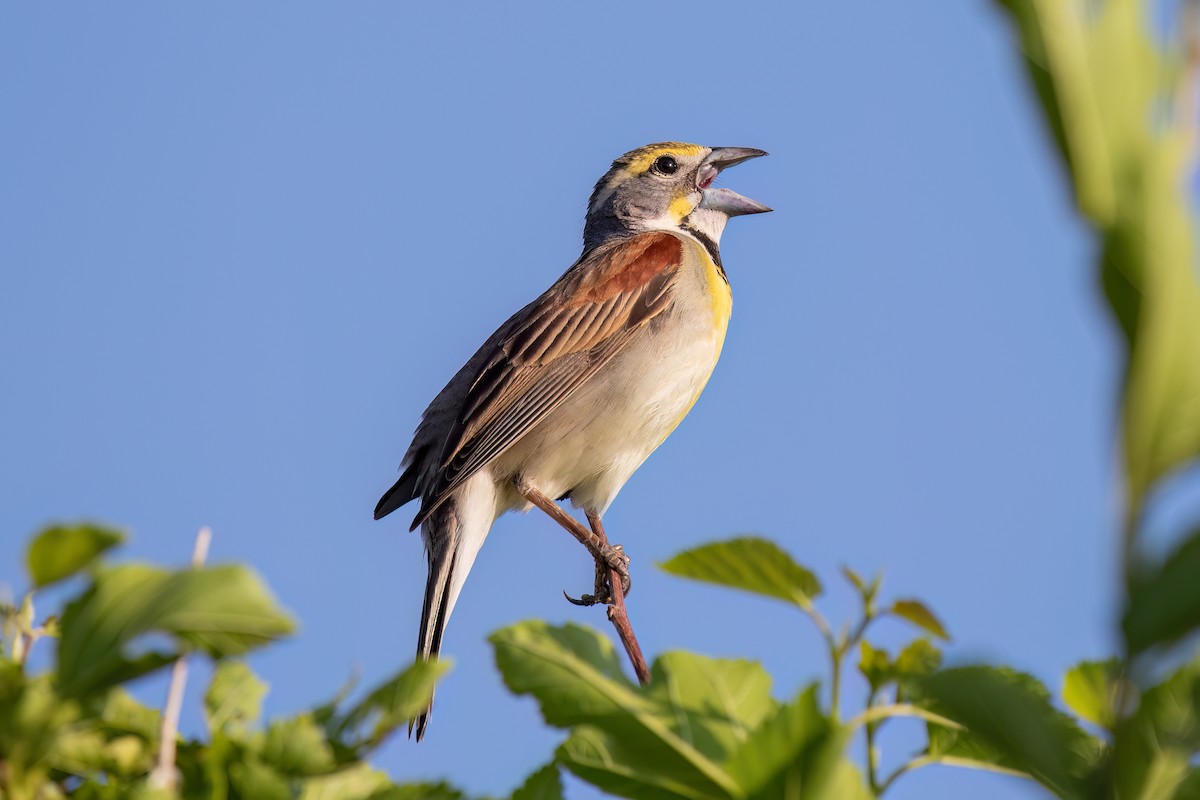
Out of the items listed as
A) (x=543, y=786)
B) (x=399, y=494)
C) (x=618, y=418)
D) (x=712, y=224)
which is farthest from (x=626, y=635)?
(x=712, y=224)

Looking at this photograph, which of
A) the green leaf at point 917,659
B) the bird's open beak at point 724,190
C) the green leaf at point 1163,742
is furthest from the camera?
the bird's open beak at point 724,190

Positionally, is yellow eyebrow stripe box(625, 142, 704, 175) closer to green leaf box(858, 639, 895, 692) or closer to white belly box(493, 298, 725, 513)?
white belly box(493, 298, 725, 513)

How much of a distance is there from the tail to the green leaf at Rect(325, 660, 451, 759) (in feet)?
15.5

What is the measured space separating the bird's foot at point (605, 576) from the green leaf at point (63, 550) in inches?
199

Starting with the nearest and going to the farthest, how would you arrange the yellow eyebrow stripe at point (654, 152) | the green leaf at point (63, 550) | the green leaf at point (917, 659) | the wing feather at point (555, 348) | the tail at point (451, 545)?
the green leaf at point (63, 550), the green leaf at point (917, 659), the tail at point (451, 545), the wing feather at point (555, 348), the yellow eyebrow stripe at point (654, 152)

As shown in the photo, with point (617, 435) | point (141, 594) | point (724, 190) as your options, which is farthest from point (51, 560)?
point (724, 190)

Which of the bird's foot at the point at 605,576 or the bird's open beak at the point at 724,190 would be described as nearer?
the bird's foot at the point at 605,576

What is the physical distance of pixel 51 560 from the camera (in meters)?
1.12

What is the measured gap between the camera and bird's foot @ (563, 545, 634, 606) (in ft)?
20.5

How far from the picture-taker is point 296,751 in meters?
1.16

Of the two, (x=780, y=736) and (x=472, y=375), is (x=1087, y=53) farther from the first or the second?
(x=472, y=375)

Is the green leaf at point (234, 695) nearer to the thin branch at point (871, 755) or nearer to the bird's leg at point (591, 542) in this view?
the thin branch at point (871, 755)

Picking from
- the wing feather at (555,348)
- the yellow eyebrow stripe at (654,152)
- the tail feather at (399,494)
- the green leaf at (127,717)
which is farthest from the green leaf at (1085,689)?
the yellow eyebrow stripe at (654,152)

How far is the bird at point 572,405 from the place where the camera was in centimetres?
648
